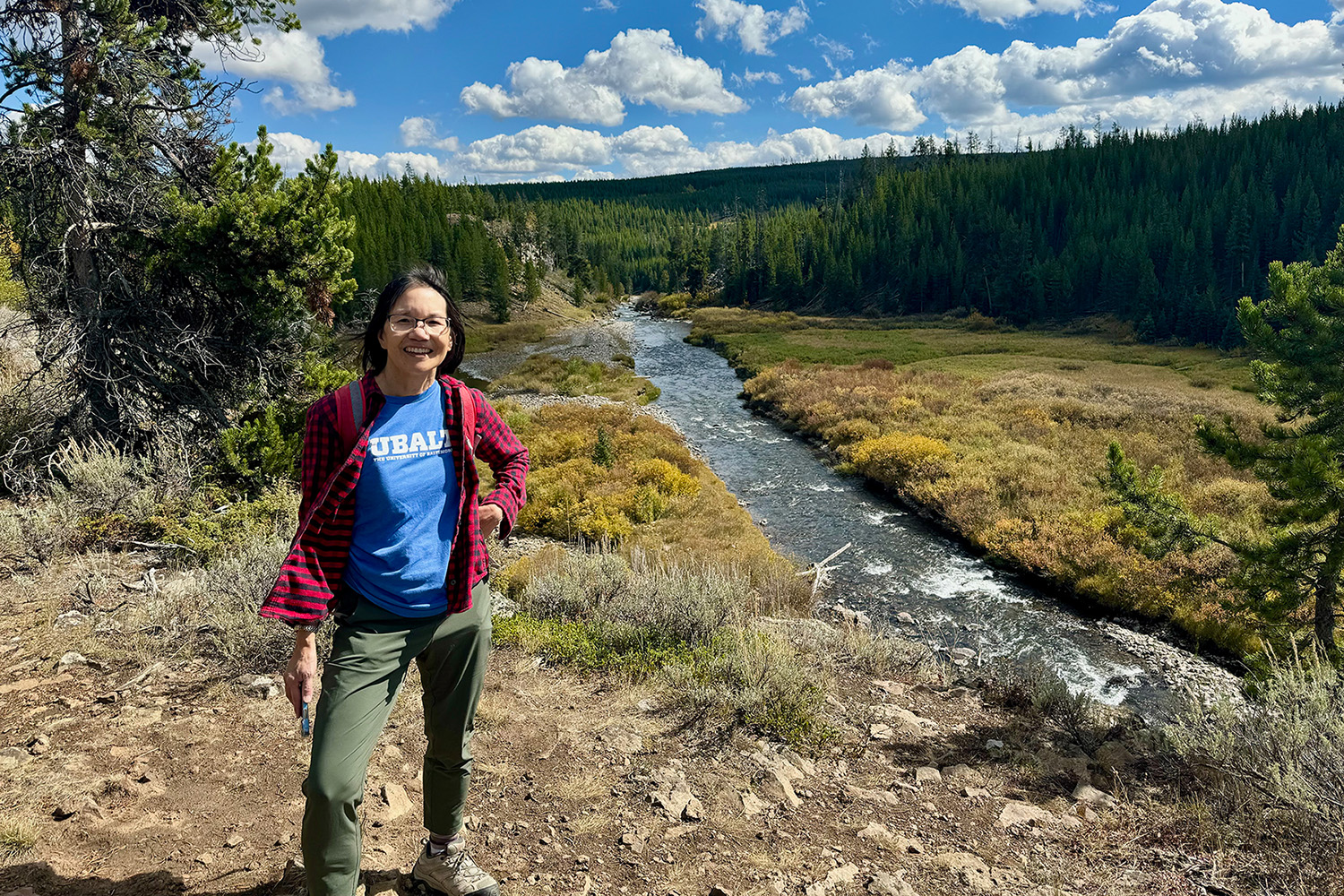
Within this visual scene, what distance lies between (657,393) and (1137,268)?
53.4 m

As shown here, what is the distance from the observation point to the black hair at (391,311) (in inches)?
115

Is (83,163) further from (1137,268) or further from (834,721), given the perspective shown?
(1137,268)

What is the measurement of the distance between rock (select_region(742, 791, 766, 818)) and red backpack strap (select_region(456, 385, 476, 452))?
2.91 metres

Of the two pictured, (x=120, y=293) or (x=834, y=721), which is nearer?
(x=834, y=721)

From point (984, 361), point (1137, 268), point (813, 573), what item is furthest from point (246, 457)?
point (1137, 268)

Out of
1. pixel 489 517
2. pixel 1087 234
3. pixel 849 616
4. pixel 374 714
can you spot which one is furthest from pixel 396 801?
pixel 1087 234

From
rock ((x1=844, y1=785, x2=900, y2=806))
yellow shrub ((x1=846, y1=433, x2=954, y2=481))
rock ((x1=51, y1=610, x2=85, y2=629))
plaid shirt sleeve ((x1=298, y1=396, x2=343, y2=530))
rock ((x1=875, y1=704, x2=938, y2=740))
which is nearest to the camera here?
plaid shirt sleeve ((x1=298, y1=396, x2=343, y2=530))

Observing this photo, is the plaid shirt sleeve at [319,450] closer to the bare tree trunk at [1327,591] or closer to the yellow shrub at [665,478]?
the bare tree trunk at [1327,591]

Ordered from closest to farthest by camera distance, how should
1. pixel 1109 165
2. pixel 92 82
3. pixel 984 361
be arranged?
pixel 92 82 < pixel 984 361 < pixel 1109 165

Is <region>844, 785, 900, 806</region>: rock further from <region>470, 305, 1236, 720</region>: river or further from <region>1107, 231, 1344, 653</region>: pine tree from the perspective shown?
<region>1107, 231, 1344, 653</region>: pine tree

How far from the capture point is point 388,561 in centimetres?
281

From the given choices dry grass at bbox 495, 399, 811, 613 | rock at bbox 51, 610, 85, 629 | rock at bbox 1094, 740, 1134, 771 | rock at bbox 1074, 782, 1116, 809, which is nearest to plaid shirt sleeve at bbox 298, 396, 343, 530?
rock at bbox 51, 610, 85, 629

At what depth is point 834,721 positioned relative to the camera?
5.82 metres

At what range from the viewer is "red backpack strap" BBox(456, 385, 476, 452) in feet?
9.96
